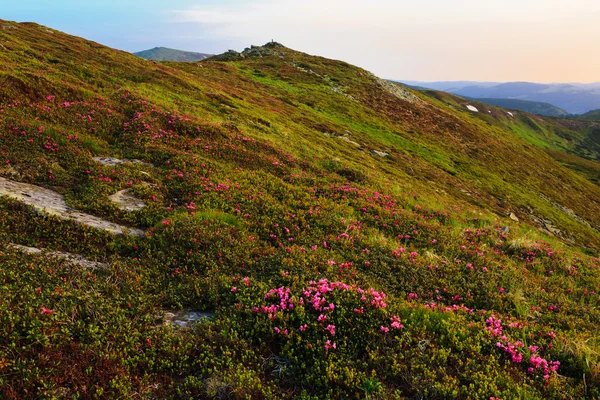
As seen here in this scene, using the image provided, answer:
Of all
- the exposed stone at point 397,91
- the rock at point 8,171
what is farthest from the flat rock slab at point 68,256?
the exposed stone at point 397,91

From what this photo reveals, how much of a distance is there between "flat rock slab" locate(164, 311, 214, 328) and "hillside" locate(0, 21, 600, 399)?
43mm

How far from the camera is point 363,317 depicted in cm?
707

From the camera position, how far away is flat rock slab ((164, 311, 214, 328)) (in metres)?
6.84

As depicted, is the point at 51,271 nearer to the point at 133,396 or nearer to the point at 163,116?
the point at 133,396

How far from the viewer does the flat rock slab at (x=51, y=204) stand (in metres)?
9.71

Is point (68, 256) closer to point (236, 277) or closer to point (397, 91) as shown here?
point (236, 277)

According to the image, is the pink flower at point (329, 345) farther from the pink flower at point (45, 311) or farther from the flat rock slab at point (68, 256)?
the flat rock slab at point (68, 256)

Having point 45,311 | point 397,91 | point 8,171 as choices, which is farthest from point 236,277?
point 397,91

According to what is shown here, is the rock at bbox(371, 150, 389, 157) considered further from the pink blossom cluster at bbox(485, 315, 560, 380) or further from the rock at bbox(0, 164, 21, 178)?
the rock at bbox(0, 164, 21, 178)

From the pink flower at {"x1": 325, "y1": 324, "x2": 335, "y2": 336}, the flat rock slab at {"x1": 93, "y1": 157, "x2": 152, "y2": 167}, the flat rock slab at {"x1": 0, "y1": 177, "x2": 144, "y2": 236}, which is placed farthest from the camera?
the flat rock slab at {"x1": 93, "y1": 157, "x2": 152, "y2": 167}

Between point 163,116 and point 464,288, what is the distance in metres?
19.7

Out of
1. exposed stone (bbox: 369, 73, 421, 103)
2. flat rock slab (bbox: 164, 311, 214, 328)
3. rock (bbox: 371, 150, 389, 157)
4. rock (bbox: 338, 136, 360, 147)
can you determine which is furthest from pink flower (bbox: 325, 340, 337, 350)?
exposed stone (bbox: 369, 73, 421, 103)

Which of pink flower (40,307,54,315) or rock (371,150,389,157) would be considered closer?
pink flower (40,307,54,315)

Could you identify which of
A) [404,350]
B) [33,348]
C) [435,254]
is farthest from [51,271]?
[435,254]
